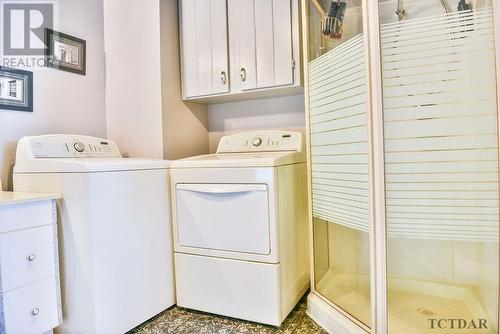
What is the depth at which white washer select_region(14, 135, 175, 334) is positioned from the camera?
131cm

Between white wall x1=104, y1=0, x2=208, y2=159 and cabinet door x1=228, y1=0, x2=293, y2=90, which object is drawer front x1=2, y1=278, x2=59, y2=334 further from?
cabinet door x1=228, y1=0, x2=293, y2=90

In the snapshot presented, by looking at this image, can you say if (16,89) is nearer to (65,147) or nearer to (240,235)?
(65,147)

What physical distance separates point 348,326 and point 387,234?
1.52ft

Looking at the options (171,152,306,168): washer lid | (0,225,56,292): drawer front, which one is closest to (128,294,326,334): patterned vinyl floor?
(0,225,56,292): drawer front

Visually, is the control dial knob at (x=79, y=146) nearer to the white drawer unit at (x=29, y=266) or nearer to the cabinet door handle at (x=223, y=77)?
the white drawer unit at (x=29, y=266)

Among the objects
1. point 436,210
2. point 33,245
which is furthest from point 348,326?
point 33,245

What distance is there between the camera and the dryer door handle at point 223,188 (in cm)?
144

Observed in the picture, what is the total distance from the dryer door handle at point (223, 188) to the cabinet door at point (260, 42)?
784mm

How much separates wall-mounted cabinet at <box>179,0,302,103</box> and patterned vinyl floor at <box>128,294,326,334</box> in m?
1.36

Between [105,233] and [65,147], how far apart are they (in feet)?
2.16

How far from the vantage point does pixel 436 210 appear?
4.02 ft

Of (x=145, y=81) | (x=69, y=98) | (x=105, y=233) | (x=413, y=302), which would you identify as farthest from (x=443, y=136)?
(x=69, y=98)

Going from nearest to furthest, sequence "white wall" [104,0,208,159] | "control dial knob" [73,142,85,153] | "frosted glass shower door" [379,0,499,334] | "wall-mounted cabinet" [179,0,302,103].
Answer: "frosted glass shower door" [379,0,499,334] → "control dial knob" [73,142,85,153] → "wall-mounted cabinet" [179,0,302,103] → "white wall" [104,0,208,159]

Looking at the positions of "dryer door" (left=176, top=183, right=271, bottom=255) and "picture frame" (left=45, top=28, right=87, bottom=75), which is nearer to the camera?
"dryer door" (left=176, top=183, right=271, bottom=255)
